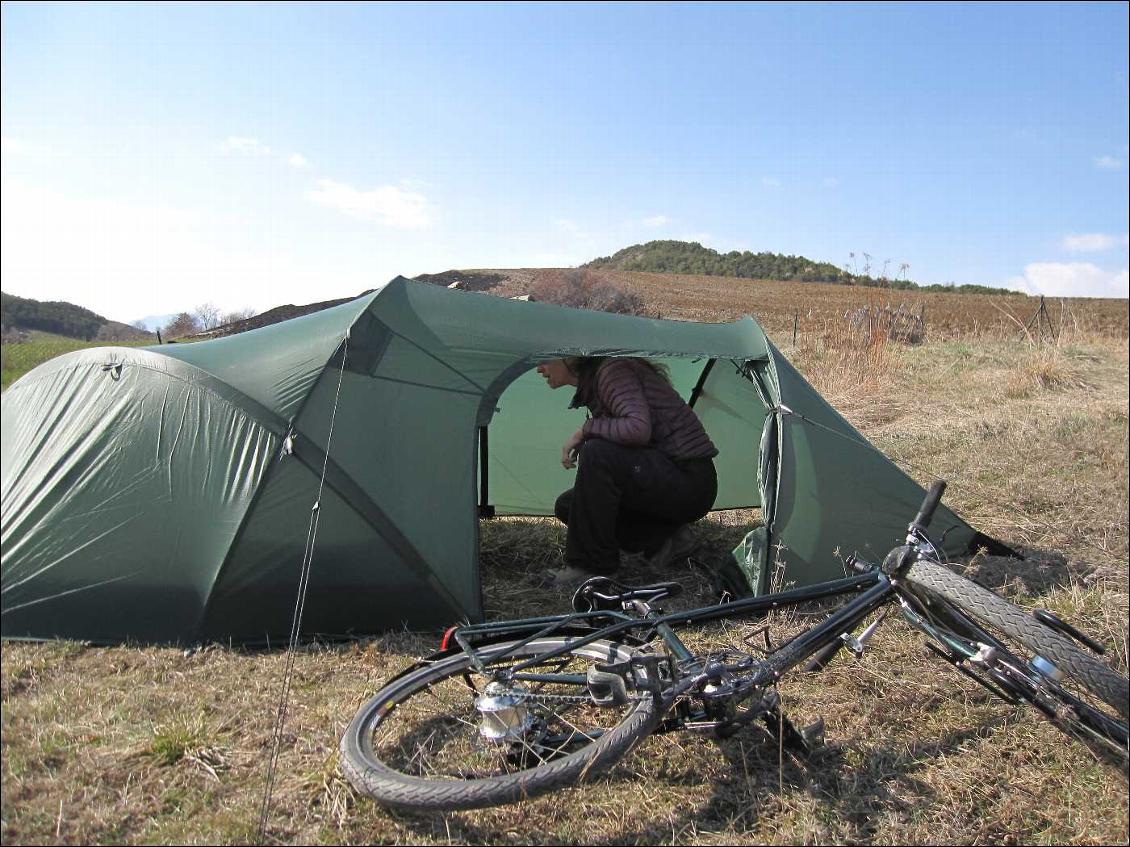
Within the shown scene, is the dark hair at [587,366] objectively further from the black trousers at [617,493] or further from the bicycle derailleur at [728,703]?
the bicycle derailleur at [728,703]

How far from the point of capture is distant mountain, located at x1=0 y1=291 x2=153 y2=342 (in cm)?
202

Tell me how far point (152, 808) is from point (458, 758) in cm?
87

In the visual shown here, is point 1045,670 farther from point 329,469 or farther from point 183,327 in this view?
point 183,327

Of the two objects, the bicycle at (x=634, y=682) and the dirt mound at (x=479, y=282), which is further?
the dirt mound at (x=479, y=282)

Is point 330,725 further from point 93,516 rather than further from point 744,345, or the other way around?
point 744,345

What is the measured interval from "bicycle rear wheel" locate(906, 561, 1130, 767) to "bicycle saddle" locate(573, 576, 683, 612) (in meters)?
0.80

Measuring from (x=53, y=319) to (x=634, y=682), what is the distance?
1777 mm

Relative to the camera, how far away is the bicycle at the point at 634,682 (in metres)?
2.33

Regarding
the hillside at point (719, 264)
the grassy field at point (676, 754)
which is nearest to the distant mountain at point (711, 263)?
the hillside at point (719, 264)

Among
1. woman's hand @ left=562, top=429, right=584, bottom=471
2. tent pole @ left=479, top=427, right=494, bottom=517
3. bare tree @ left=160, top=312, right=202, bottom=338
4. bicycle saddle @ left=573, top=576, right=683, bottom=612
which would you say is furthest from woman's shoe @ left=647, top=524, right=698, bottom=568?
bare tree @ left=160, top=312, right=202, bottom=338

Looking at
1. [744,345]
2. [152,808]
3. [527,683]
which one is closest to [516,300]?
[744,345]

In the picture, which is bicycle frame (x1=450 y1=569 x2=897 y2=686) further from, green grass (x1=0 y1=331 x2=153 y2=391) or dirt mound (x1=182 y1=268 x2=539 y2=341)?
dirt mound (x1=182 y1=268 x2=539 y2=341)

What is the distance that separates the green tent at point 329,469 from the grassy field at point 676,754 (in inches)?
9.4

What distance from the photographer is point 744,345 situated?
183 inches
